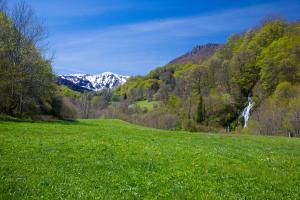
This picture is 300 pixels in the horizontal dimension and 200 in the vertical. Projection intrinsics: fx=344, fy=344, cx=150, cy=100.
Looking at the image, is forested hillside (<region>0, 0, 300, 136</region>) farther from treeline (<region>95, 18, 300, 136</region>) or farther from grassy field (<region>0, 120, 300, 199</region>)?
grassy field (<region>0, 120, 300, 199</region>)

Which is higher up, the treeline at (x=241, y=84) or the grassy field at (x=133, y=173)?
the treeline at (x=241, y=84)

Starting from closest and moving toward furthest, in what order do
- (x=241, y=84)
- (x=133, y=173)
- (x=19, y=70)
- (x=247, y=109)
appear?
1. (x=133, y=173)
2. (x=19, y=70)
3. (x=247, y=109)
4. (x=241, y=84)

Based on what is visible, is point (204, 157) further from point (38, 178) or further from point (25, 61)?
point (25, 61)

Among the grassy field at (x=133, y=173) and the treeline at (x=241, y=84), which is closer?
the grassy field at (x=133, y=173)

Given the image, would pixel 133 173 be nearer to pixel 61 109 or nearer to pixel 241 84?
pixel 61 109

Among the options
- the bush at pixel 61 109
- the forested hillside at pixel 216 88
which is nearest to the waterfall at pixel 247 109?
the forested hillside at pixel 216 88

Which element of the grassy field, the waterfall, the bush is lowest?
the grassy field

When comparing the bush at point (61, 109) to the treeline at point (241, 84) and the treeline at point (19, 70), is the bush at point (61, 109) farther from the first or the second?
the treeline at point (241, 84)

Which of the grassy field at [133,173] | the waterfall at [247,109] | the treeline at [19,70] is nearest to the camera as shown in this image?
the grassy field at [133,173]

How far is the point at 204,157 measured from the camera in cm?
2248

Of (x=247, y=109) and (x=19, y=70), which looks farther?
(x=247, y=109)

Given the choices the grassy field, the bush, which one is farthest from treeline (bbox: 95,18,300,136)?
the grassy field

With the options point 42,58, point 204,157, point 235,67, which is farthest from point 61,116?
point 235,67

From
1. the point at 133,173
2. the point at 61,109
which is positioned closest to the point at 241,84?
the point at 61,109
